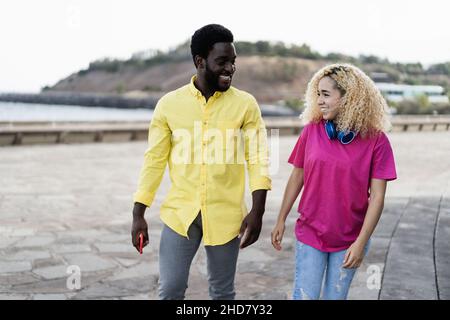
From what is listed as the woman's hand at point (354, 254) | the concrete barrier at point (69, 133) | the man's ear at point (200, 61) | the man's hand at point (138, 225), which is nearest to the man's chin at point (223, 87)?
the man's ear at point (200, 61)

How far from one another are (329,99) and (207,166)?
594mm

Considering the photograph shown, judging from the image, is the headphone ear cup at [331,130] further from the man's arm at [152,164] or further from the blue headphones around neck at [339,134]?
the man's arm at [152,164]

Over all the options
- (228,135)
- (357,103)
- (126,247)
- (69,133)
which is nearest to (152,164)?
(228,135)

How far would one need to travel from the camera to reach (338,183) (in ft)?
7.90

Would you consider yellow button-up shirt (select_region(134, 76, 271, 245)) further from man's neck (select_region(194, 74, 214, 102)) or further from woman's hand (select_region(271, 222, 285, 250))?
woman's hand (select_region(271, 222, 285, 250))

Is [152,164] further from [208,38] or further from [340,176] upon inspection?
[340,176]

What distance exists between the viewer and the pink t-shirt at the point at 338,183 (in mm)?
2389

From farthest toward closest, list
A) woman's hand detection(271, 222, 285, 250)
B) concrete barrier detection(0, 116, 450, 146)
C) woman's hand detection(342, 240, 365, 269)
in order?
concrete barrier detection(0, 116, 450, 146), woman's hand detection(271, 222, 285, 250), woman's hand detection(342, 240, 365, 269)

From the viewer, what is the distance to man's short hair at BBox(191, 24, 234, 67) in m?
2.39

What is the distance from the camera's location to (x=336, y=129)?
2.44m

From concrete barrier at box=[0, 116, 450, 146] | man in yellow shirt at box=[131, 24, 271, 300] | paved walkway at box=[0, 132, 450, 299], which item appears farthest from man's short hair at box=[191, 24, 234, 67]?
concrete barrier at box=[0, 116, 450, 146]
